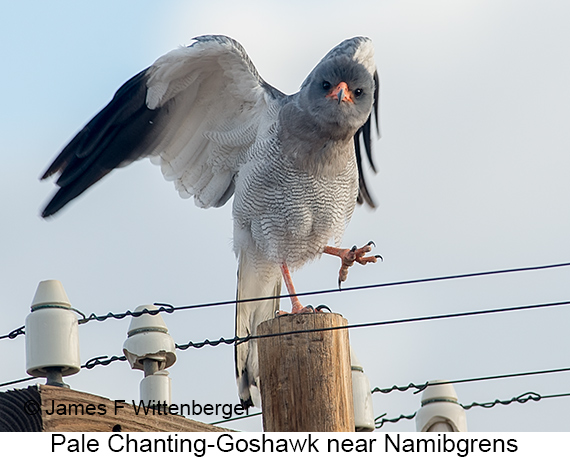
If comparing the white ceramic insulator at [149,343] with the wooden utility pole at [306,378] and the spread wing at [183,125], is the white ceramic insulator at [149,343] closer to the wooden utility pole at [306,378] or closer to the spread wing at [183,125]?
the wooden utility pole at [306,378]

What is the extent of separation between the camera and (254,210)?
6.06 meters

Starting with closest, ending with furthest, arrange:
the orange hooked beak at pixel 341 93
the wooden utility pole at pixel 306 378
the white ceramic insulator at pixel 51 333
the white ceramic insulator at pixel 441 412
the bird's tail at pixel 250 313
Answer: the white ceramic insulator at pixel 51 333
the wooden utility pole at pixel 306 378
the white ceramic insulator at pixel 441 412
the bird's tail at pixel 250 313
the orange hooked beak at pixel 341 93

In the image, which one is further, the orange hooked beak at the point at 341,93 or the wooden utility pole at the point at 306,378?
the orange hooked beak at the point at 341,93

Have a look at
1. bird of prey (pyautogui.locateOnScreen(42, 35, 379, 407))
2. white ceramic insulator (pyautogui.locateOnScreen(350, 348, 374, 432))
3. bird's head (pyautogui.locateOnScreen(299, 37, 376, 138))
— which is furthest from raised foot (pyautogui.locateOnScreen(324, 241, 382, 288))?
white ceramic insulator (pyautogui.locateOnScreen(350, 348, 374, 432))

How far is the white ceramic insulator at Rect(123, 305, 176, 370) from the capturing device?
426 cm

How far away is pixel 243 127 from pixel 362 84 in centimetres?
89

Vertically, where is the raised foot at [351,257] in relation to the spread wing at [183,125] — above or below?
below

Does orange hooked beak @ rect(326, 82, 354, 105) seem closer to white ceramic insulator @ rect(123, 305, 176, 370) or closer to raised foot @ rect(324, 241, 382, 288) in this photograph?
raised foot @ rect(324, 241, 382, 288)

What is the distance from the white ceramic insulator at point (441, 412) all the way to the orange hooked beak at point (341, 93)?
2333 millimetres

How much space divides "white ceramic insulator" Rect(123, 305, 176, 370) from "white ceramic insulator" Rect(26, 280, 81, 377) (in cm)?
95

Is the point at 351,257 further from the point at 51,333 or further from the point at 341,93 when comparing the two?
the point at 51,333

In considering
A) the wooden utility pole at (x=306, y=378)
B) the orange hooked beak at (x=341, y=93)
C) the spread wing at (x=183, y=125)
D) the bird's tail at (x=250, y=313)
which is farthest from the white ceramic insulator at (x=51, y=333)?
the orange hooked beak at (x=341, y=93)

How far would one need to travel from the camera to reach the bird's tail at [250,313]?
18.5ft

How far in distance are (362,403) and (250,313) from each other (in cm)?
213
